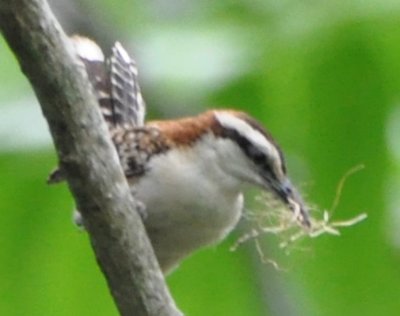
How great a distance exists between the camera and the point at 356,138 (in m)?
2.77

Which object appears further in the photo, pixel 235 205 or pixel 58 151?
pixel 235 205

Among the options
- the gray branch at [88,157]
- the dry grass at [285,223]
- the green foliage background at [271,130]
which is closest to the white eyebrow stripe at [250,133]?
the dry grass at [285,223]

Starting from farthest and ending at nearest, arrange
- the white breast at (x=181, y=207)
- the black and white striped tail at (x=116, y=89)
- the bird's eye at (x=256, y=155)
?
the black and white striped tail at (x=116, y=89) → the bird's eye at (x=256, y=155) → the white breast at (x=181, y=207)

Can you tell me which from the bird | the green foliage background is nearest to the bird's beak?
the bird

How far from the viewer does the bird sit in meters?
3.42

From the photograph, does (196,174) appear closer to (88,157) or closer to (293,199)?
(293,199)

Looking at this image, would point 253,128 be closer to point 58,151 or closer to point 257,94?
point 257,94

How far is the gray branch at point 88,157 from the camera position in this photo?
7.22ft

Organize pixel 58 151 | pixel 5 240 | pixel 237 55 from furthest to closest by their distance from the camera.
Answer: pixel 5 240 → pixel 237 55 → pixel 58 151

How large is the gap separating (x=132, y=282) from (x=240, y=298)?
15.7 inches

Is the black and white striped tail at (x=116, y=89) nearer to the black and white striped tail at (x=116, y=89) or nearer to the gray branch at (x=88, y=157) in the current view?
the black and white striped tail at (x=116, y=89)

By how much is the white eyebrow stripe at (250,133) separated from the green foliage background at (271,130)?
0.40 meters

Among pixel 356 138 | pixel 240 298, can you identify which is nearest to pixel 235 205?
pixel 240 298

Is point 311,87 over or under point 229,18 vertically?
under
